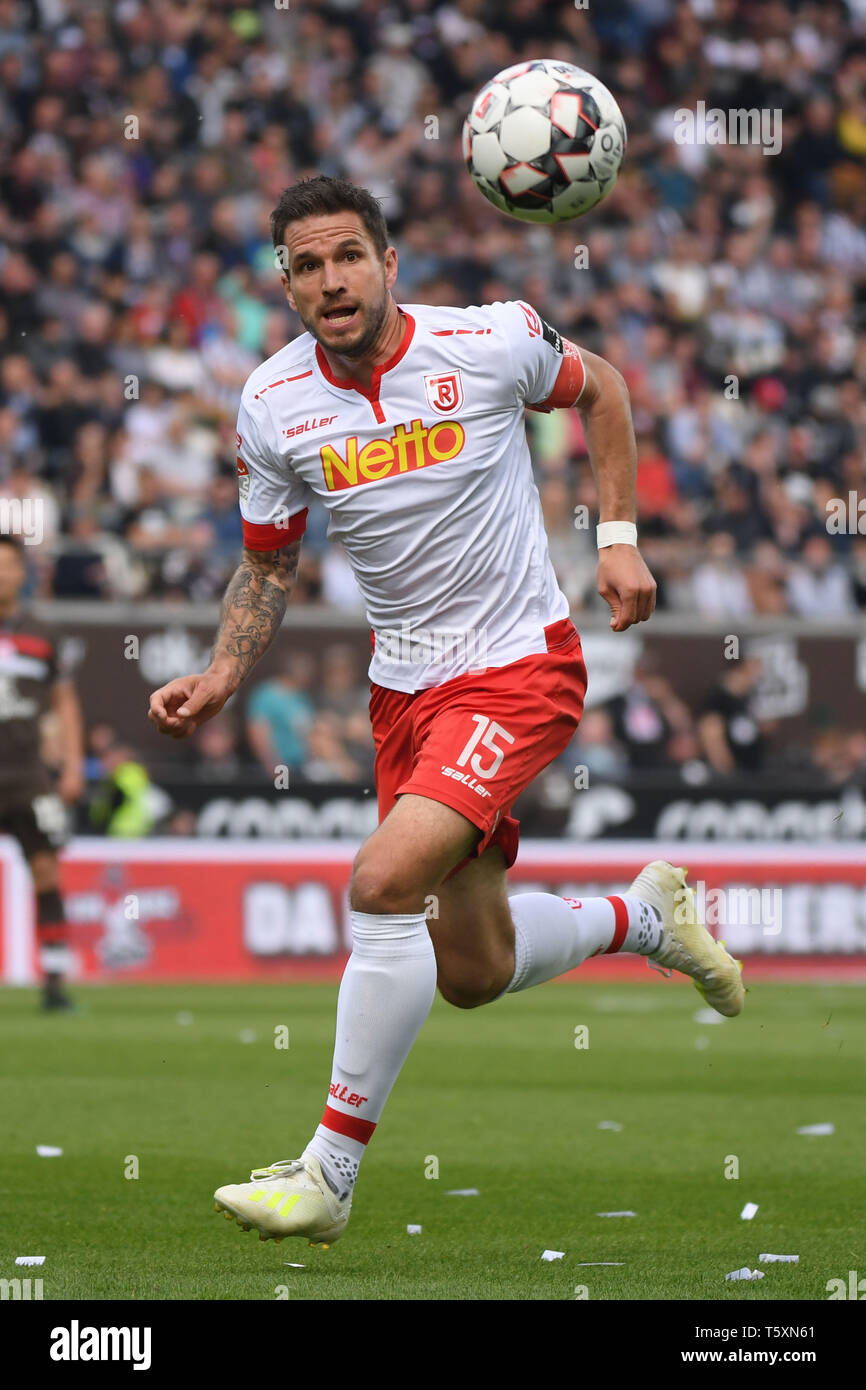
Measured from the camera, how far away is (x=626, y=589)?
5.23 m

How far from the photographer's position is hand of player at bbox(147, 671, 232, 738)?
514 cm

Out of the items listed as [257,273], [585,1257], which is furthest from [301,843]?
[585,1257]

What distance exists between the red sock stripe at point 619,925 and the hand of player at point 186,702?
1558 mm

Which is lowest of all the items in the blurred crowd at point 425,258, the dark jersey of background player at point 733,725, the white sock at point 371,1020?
the white sock at point 371,1020

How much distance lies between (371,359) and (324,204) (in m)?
0.44

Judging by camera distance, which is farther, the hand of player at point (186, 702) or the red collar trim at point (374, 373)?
the red collar trim at point (374, 373)

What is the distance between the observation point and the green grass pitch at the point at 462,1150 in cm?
502

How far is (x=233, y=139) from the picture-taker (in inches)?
731

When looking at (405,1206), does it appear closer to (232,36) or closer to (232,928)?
(232,928)

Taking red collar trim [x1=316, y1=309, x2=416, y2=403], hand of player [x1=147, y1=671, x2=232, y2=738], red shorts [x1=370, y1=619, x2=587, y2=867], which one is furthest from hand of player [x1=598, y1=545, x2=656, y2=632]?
hand of player [x1=147, y1=671, x2=232, y2=738]

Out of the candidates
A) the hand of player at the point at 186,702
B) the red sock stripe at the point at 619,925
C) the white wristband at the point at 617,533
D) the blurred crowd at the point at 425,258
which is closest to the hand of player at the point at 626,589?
the white wristband at the point at 617,533

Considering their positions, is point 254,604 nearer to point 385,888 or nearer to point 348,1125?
point 385,888
